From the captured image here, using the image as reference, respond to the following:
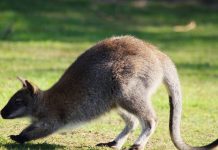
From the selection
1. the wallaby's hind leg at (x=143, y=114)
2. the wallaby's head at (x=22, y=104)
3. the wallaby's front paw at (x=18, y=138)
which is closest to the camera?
the wallaby's hind leg at (x=143, y=114)

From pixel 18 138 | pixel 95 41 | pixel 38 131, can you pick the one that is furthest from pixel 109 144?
pixel 95 41

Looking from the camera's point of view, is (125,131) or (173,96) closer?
(173,96)

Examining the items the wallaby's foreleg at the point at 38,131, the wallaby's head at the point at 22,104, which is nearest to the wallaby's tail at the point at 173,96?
the wallaby's foreleg at the point at 38,131

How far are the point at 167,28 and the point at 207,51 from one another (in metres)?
4.75

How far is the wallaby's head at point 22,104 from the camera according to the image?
9.31m

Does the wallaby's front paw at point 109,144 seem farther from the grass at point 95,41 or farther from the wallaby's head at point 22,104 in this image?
the wallaby's head at point 22,104

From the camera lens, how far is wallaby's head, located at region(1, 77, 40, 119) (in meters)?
9.31

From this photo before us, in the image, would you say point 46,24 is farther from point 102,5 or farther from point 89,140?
point 89,140

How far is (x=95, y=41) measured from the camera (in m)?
21.5

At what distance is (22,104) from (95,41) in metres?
12.3

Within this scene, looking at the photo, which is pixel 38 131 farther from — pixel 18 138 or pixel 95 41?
pixel 95 41

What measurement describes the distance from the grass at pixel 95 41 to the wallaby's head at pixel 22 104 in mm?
402

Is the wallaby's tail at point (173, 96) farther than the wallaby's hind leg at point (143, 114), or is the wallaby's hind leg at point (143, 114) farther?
the wallaby's tail at point (173, 96)

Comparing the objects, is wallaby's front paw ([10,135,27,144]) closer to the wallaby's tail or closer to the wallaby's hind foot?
the wallaby's hind foot
